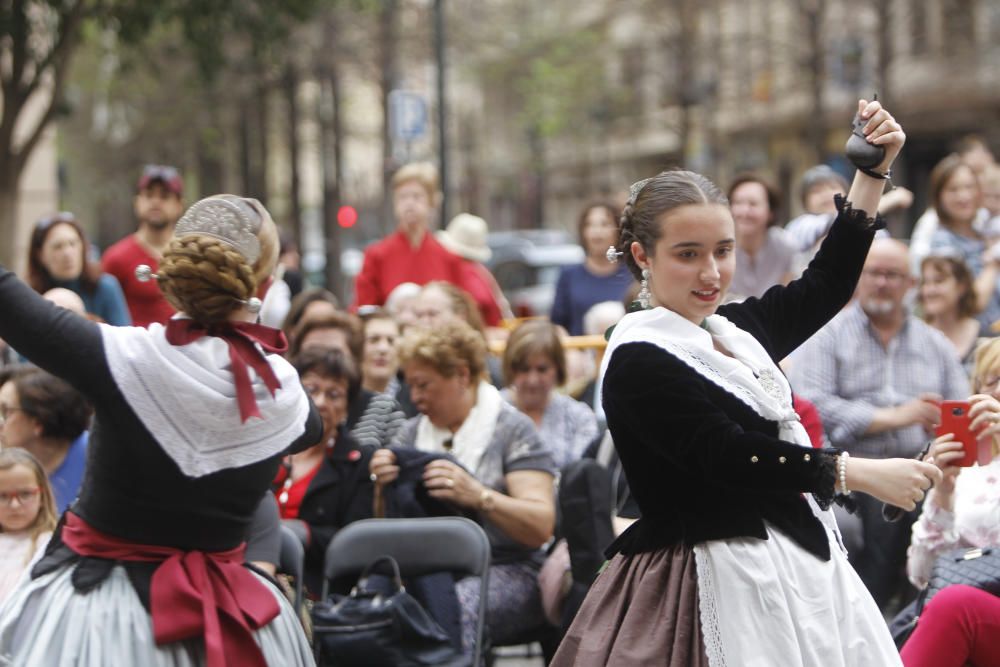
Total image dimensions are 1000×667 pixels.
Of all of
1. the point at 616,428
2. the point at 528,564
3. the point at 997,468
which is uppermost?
the point at 616,428

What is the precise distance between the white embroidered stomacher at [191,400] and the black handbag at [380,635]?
5.06 ft

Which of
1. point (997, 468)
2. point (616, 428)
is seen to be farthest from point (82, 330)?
point (997, 468)

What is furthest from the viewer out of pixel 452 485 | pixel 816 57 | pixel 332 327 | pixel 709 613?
pixel 816 57

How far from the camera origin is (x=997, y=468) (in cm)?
491

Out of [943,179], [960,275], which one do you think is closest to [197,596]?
[960,275]

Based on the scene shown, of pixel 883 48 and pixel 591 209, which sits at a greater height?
pixel 883 48

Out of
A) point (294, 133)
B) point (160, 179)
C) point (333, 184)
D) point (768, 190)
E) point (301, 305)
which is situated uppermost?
point (294, 133)

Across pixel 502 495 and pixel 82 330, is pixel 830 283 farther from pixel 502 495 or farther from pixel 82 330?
pixel 502 495

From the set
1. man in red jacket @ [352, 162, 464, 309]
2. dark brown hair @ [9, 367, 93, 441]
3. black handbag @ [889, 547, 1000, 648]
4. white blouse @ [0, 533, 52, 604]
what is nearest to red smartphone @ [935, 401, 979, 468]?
black handbag @ [889, 547, 1000, 648]

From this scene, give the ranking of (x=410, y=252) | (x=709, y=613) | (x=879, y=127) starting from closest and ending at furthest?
(x=709, y=613), (x=879, y=127), (x=410, y=252)

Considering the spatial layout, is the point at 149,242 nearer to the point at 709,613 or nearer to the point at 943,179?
the point at 943,179

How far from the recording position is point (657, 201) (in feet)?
11.6

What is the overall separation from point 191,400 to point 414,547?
216 centimetres

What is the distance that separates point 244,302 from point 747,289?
16.3 feet
